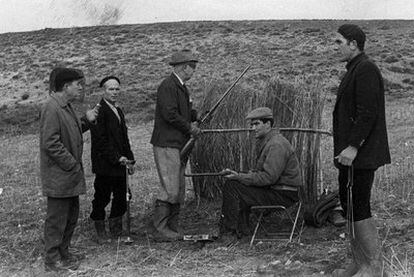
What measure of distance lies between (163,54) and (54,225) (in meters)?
27.4

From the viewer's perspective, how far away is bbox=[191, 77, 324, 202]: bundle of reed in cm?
599

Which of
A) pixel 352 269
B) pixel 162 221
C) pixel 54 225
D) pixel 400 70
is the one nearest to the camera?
pixel 352 269

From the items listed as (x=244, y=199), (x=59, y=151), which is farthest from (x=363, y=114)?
(x=59, y=151)

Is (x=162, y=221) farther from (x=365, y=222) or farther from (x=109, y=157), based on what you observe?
(x=365, y=222)

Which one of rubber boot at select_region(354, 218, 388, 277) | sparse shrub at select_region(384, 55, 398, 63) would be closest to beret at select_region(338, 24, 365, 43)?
rubber boot at select_region(354, 218, 388, 277)

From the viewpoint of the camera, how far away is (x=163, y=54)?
31.6 m

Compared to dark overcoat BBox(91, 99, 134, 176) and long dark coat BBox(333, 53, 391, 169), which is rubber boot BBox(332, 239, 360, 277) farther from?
dark overcoat BBox(91, 99, 134, 176)

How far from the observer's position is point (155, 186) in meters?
7.95

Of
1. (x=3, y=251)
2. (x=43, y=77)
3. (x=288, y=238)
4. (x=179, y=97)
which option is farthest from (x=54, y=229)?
(x=43, y=77)

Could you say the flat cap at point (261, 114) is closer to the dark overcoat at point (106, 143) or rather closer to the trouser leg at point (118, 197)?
the dark overcoat at point (106, 143)

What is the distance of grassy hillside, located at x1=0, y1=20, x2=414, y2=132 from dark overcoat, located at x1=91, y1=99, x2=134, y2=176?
13351 mm

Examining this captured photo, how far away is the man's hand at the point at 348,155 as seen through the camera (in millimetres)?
3920

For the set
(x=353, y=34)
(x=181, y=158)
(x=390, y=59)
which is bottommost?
(x=390, y=59)

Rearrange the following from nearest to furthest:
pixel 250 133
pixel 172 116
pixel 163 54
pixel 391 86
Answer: pixel 172 116
pixel 250 133
pixel 391 86
pixel 163 54
